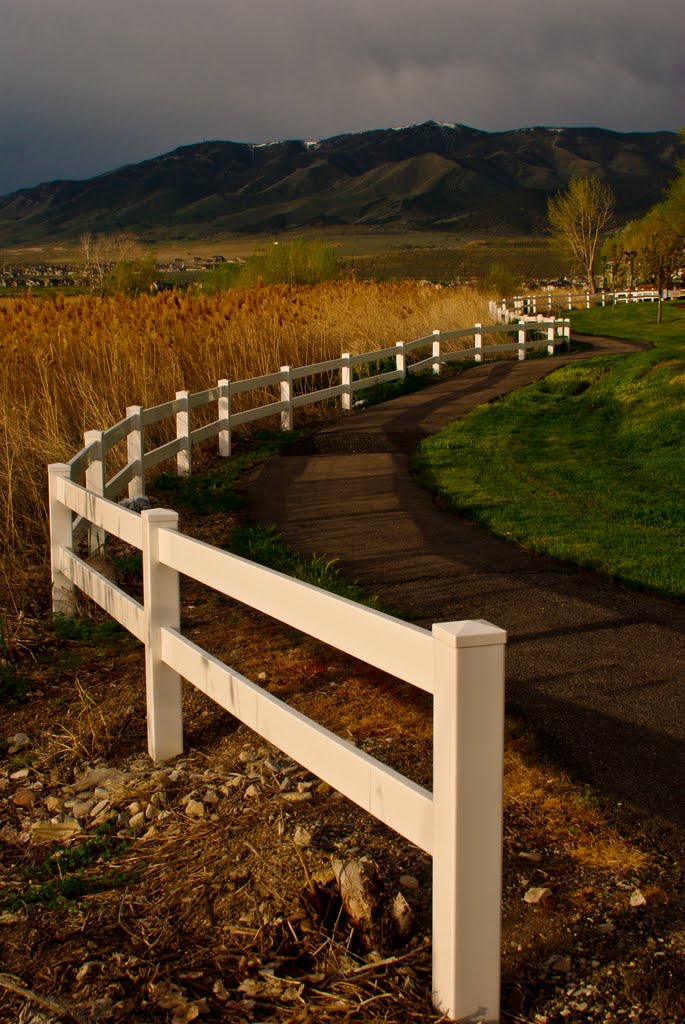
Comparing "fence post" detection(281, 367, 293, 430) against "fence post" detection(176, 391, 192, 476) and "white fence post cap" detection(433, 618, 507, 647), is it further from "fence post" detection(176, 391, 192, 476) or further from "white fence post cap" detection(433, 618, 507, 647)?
"white fence post cap" detection(433, 618, 507, 647)

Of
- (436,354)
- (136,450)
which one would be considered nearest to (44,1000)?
(136,450)

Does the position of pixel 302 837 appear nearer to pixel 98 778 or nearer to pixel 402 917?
pixel 402 917

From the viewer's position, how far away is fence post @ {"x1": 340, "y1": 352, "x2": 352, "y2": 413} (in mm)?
20766

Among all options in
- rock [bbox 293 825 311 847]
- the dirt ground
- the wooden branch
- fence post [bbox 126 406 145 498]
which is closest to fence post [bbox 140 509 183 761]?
the dirt ground

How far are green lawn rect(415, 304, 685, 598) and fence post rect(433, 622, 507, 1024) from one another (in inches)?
218

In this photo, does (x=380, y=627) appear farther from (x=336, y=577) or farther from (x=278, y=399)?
(x=278, y=399)

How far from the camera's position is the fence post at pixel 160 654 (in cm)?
541

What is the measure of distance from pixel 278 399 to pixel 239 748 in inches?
579

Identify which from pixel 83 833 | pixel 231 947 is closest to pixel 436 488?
pixel 83 833

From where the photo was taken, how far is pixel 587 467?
1463 cm

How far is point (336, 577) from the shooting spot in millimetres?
8656

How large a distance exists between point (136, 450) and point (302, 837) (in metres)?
7.66

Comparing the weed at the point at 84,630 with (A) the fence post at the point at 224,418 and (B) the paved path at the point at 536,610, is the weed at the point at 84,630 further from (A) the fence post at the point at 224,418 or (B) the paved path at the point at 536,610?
(A) the fence post at the point at 224,418

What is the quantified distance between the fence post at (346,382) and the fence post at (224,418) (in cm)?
508
